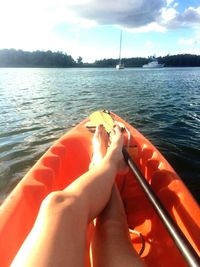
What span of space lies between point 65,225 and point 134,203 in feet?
6.21

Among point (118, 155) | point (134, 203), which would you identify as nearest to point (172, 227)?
point (118, 155)

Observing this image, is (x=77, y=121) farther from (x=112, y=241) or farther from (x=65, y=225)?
(x=65, y=225)

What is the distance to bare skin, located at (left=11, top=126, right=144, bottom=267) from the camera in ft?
4.24

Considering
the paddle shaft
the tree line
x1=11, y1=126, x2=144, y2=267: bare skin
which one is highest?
x1=11, y1=126, x2=144, y2=267: bare skin

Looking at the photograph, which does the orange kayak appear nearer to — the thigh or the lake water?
the thigh

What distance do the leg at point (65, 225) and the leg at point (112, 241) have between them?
0.09 metres

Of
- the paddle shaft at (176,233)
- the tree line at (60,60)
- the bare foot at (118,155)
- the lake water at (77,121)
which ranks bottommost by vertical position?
the tree line at (60,60)

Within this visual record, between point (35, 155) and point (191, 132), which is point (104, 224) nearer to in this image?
point (35, 155)

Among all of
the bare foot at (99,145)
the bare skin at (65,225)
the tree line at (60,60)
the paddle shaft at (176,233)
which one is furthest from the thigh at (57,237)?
the tree line at (60,60)

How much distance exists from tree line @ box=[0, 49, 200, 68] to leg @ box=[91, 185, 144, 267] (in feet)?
310

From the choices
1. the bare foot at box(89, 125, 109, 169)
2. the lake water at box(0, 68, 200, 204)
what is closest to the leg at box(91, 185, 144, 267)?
the bare foot at box(89, 125, 109, 169)

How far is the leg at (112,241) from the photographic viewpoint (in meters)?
1.66

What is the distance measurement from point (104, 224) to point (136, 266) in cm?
39

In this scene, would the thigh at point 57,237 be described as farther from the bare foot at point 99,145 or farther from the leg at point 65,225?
the bare foot at point 99,145
